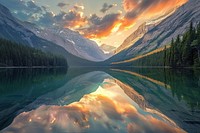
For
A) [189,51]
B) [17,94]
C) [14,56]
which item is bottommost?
[17,94]

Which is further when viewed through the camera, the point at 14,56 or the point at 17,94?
the point at 14,56

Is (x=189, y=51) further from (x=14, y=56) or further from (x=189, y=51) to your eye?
(x=14, y=56)

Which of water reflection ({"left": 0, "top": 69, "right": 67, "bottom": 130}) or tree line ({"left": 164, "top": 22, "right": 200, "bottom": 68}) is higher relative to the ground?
tree line ({"left": 164, "top": 22, "right": 200, "bottom": 68})

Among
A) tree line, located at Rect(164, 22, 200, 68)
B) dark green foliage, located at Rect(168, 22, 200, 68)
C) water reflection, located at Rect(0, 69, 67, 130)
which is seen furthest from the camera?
dark green foliage, located at Rect(168, 22, 200, 68)

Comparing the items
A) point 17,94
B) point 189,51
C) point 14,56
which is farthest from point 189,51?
point 14,56

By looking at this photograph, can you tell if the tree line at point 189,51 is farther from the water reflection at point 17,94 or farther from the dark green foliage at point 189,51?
the water reflection at point 17,94

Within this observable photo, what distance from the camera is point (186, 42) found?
10475cm

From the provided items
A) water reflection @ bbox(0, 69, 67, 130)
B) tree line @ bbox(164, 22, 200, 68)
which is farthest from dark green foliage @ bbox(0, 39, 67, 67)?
tree line @ bbox(164, 22, 200, 68)

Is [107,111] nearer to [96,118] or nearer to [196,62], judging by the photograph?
[96,118]

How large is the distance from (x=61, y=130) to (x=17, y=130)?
243 cm

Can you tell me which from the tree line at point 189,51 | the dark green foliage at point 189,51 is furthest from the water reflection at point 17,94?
→ the dark green foliage at point 189,51

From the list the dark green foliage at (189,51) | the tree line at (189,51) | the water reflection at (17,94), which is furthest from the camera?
the dark green foliage at (189,51)

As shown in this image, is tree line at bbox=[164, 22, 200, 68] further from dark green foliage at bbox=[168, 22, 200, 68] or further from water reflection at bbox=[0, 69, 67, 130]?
water reflection at bbox=[0, 69, 67, 130]

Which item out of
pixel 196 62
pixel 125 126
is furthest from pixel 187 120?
pixel 196 62
